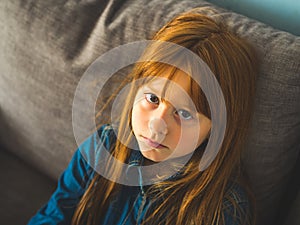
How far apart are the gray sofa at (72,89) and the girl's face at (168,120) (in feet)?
0.45

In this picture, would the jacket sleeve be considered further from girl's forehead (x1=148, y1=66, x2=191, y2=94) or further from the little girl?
girl's forehead (x1=148, y1=66, x2=191, y2=94)

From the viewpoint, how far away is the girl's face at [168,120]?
725mm

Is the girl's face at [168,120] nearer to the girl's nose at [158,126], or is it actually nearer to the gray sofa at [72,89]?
the girl's nose at [158,126]

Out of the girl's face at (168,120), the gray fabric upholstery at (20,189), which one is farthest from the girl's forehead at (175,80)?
the gray fabric upholstery at (20,189)

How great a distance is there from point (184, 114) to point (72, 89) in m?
0.35

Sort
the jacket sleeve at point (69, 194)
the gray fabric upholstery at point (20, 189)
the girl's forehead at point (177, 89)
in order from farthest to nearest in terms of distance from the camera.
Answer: the gray fabric upholstery at point (20, 189) → the jacket sleeve at point (69, 194) → the girl's forehead at point (177, 89)

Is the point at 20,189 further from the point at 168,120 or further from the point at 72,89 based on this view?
the point at 168,120

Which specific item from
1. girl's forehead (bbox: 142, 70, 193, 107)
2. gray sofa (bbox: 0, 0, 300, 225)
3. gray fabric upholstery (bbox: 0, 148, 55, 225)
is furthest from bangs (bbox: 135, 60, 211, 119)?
gray fabric upholstery (bbox: 0, 148, 55, 225)

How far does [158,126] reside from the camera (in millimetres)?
733

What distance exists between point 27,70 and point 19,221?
350 millimetres

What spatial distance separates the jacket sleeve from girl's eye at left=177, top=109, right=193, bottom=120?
0.29 m

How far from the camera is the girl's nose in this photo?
0.73 metres

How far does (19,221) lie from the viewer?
1061 mm

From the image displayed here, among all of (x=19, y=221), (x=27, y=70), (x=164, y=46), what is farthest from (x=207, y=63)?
(x=19, y=221)
